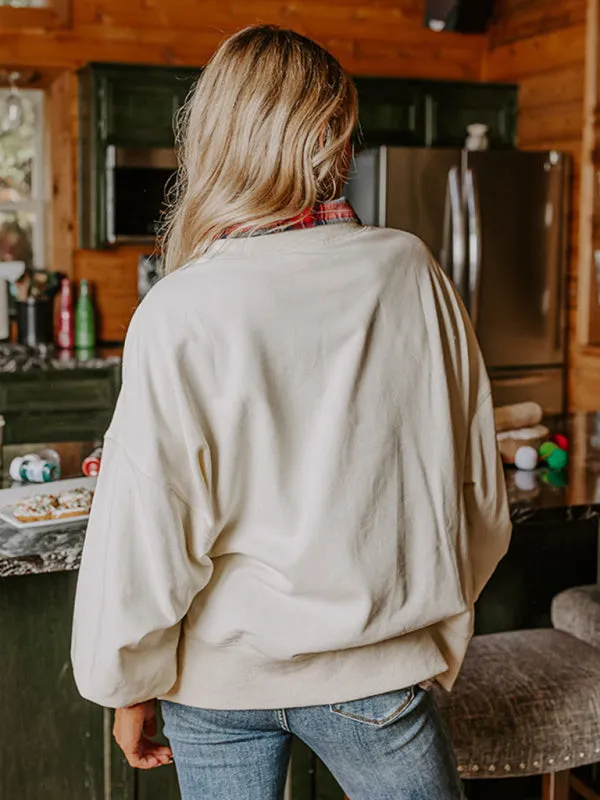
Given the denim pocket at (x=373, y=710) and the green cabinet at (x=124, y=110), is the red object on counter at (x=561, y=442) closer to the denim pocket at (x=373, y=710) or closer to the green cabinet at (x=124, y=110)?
the denim pocket at (x=373, y=710)

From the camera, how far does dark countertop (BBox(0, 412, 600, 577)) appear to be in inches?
73.1

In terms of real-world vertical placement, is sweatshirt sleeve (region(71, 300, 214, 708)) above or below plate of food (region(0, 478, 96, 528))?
above

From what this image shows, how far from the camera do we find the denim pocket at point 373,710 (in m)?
1.29

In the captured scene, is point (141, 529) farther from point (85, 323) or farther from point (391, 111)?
point (391, 111)

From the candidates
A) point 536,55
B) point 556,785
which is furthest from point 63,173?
point 556,785

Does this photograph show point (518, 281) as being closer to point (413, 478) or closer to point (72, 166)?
point (72, 166)

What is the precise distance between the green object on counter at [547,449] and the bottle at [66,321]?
8.93 feet

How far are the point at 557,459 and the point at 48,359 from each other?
247cm

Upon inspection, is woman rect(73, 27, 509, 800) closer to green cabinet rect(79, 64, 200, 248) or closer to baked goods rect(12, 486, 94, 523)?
baked goods rect(12, 486, 94, 523)

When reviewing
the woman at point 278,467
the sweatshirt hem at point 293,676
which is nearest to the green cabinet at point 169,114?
the woman at point 278,467

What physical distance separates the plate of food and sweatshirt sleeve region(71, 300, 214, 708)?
0.78 metres

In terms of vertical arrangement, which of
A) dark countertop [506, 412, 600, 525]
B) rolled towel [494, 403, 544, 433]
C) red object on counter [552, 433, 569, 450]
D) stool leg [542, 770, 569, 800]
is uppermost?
rolled towel [494, 403, 544, 433]

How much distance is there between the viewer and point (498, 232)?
4.75 m

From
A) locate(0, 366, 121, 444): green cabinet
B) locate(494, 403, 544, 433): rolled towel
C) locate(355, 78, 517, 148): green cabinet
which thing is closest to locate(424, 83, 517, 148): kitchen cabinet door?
locate(355, 78, 517, 148): green cabinet
